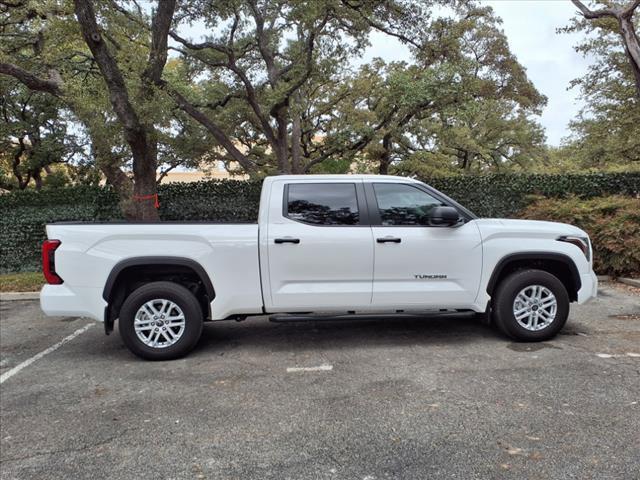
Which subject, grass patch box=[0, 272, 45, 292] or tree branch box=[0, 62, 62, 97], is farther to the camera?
tree branch box=[0, 62, 62, 97]

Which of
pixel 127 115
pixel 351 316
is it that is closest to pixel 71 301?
pixel 351 316

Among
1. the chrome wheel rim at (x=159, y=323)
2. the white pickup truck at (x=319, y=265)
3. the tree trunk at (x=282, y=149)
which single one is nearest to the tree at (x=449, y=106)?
the tree trunk at (x=282, y=149)

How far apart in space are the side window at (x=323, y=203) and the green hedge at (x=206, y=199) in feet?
20.5

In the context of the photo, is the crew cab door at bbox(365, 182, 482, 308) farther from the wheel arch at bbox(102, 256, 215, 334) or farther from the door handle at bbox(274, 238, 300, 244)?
the wheel arch at bbox(102, 256, 215, 334)

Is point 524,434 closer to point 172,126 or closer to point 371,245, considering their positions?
point 371,245

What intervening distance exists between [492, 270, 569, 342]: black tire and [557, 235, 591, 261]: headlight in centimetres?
42

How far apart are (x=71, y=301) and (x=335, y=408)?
290 centimetres

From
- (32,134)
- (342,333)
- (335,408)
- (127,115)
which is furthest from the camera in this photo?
(32,134)

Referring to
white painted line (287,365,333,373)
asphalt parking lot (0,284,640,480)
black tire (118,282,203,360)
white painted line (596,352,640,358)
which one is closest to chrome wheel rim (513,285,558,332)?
asphalt parking lot (0,284,640,480)

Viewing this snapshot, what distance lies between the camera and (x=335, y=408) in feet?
11.6

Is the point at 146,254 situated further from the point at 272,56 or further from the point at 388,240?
the point at 272,56

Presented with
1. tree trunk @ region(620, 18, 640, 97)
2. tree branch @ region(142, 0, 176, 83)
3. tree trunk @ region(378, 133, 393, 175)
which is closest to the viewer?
tree branch @ region(142, 0, 176, 83)

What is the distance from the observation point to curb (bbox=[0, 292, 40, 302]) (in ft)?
28.0

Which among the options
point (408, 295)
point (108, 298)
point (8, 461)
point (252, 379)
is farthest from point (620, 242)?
point (8, 461)
